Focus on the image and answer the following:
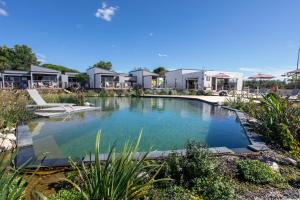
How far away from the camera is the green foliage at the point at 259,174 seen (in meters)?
3.12

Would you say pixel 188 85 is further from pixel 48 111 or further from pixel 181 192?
pixel 181 192

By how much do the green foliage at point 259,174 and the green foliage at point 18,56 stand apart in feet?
184

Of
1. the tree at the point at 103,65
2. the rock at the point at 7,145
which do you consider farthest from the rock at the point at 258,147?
the tree at the point at 103,65

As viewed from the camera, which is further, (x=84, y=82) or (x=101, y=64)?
(x=101, y=64)

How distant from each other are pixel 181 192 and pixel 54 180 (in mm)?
2123

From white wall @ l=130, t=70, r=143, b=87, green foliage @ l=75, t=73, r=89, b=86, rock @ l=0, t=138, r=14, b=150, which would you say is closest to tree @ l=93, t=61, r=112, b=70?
white wall @ l=130, t=70, r=143, b=87

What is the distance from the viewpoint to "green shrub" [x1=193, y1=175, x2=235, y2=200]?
260 centimetres

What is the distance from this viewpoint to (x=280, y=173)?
345 cm

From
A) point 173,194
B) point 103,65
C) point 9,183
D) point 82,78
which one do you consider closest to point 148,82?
point 82,78

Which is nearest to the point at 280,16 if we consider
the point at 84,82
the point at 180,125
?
the point at 180,125

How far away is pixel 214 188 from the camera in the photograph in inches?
106

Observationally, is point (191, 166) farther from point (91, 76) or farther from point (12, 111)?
point (91, 76)

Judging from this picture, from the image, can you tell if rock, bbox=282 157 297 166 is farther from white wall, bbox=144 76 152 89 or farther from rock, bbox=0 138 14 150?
white wall, bbox=144 76 152 89

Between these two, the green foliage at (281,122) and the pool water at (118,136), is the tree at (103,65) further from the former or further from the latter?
the green foliage at (281,122)
